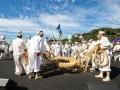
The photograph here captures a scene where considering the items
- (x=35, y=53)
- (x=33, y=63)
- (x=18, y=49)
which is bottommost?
(x=33, y=63)

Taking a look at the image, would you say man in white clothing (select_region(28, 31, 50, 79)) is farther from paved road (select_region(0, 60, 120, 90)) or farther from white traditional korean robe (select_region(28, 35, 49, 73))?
paved road (select_region(0, 60, 120, 90))

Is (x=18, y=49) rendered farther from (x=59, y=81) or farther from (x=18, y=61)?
(x=59, y=81)

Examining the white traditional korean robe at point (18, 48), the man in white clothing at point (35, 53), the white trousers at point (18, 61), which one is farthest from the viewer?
the white trousers at point (18, 61)

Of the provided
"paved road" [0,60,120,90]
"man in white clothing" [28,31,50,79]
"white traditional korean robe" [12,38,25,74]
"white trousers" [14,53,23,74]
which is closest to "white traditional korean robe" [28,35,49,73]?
"man in white clothing" [28,31,50,79]

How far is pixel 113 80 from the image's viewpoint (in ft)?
46.8

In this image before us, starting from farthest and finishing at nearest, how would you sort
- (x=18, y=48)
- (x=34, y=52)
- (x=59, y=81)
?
1. (x=18, y=48)
2. (x=34, y=52)
3. (x=59, y=81)

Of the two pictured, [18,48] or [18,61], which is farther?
[18,61]

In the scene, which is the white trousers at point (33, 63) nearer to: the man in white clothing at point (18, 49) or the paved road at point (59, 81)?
the paved road at point (59, 81)

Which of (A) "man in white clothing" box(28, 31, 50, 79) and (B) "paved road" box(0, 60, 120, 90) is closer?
(B) "paved road" box(0, 60, 120, 90)

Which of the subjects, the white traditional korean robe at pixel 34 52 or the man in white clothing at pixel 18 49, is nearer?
the white traditional korean robe at pixel 34 52

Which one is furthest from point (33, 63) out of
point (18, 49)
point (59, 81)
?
point (59, 81)

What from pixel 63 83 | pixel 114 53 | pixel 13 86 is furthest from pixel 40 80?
pixel 114 53

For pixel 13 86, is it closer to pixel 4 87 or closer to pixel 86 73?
pixel 4 87

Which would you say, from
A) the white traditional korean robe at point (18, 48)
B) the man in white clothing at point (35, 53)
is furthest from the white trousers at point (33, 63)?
the white traditional korean robe at point (18, 48)
